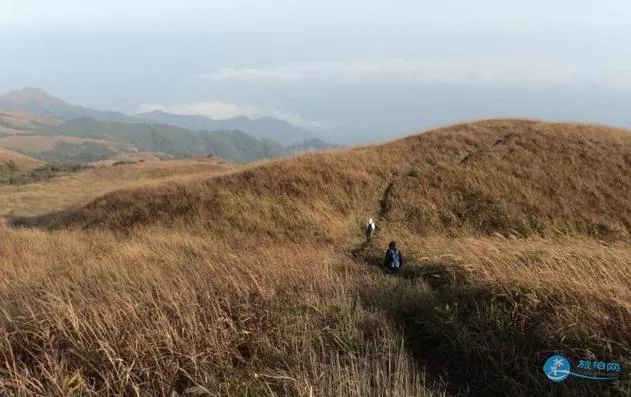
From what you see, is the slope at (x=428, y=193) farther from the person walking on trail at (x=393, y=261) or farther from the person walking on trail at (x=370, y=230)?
the person walking on trail at (x=393, y=261)

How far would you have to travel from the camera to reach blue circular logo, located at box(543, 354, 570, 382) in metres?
4.05

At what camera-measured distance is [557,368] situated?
162 inches

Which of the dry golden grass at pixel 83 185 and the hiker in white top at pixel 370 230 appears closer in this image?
the hiker in white top at pixel 370 230

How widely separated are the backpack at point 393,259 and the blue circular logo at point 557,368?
21.2ft

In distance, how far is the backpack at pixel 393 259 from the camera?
1070 centimetres

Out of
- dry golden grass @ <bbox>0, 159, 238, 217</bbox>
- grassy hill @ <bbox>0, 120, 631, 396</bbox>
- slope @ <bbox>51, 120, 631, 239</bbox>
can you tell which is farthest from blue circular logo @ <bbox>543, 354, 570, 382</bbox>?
dry golden grass @ <bbox>0, 159, 238, 217</bbox>

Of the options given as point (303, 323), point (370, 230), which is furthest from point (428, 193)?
point (303, 323)

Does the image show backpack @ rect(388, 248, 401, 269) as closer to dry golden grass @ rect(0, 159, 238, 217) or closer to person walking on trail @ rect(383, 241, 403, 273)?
person walking on trail @ rect(383, 241, 403, 273)

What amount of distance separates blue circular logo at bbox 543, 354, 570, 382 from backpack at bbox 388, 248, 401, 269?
645 centimetres

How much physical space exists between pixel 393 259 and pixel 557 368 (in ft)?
21.8

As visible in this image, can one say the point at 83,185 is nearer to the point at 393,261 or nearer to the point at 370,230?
the point at 370,230

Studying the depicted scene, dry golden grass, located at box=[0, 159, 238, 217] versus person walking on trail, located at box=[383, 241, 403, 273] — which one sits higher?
person walking on trail, located at box=[383, 241, 403, 273]

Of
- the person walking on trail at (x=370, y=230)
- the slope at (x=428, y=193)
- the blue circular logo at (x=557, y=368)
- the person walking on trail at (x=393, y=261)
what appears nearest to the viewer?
the blue circular logo at (x=557, y=368)

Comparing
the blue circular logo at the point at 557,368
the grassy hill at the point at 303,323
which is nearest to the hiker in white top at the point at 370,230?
the grassy hill at the point at 303,323
